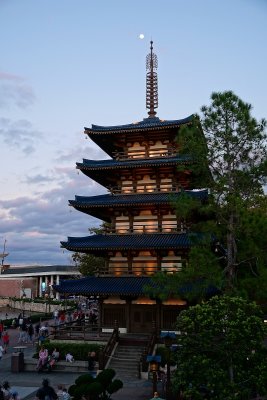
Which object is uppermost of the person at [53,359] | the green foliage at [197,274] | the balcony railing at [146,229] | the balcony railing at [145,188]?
the balcony railing at [145,188]

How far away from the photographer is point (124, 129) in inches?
1410

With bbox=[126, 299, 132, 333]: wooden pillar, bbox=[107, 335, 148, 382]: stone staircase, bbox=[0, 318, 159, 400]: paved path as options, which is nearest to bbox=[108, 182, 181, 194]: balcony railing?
bbox=[126, 299, 132, 333]: wooden pillar

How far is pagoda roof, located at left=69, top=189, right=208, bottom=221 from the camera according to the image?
3256cm

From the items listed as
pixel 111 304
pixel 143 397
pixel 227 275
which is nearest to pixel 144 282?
pixel 111 304

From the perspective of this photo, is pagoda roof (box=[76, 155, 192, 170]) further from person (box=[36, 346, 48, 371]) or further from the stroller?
the stroller

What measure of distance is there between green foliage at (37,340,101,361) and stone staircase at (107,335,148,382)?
5.23 feet

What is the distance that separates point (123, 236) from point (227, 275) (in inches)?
439

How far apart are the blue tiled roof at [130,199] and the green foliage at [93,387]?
16.1 meters

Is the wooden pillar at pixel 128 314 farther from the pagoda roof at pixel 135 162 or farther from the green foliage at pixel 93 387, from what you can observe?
the green foliage at pixel 93 387

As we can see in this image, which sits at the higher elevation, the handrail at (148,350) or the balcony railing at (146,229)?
the balcony railing at (146,229)

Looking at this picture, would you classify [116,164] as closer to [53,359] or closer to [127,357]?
[127,357]

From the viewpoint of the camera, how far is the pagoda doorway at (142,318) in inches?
1262

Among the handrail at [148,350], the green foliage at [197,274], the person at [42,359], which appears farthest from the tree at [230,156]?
the person at [42,359]

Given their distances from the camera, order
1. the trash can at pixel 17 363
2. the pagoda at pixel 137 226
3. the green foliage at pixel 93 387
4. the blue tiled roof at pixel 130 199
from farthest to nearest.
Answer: the blue tiled roof at pixel 130 199, the pagoda at pixel 137 226, the trash can at pixel 17 363, the green foliage at pixel 93 387
